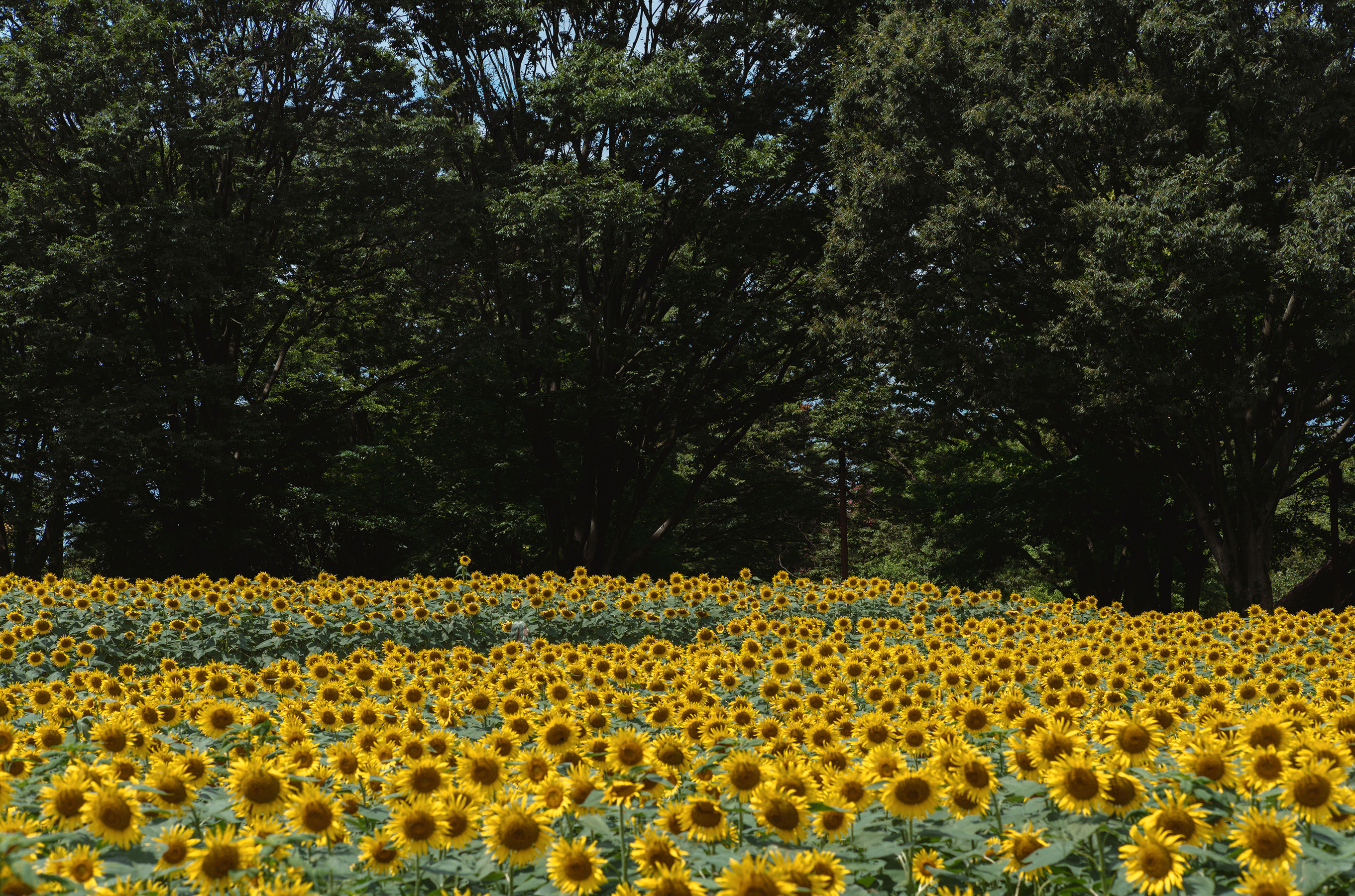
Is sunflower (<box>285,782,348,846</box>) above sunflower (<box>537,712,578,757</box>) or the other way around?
the other way around

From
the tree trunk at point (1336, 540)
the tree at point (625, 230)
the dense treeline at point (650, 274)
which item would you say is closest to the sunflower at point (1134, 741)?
the dense treeline at point (650, 274)

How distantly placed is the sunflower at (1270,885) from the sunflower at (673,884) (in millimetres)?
1279

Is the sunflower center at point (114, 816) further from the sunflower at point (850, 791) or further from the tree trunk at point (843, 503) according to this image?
the tree trunk at point (843, 503)

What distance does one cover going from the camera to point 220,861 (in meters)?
2.43

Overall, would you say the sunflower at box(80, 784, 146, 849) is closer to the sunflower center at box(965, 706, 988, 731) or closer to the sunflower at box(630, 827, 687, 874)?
the sunflower at box(630, 827, 687, 874)

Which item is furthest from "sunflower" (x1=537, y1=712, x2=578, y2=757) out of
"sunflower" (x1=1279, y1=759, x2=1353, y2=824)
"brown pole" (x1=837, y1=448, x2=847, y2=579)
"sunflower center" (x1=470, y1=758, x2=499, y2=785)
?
"brown pole" (x1=837, y1=448, x2=847, y2=579)

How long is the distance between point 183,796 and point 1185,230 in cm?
1429

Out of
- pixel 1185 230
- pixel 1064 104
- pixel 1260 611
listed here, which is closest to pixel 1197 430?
pixel 1185 230

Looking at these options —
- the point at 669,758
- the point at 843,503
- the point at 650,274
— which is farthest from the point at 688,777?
the point at 843,503

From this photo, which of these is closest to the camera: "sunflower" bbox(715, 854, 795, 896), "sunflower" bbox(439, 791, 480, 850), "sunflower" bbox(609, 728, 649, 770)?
"sunflower" bbox(715, 854, 795, 896)

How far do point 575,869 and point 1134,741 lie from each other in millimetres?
1758

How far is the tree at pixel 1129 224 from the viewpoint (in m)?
14.2

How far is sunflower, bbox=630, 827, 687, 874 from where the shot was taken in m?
2.53

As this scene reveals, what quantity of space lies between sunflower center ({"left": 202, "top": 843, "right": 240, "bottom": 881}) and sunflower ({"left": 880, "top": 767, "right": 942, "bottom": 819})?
1730mm
